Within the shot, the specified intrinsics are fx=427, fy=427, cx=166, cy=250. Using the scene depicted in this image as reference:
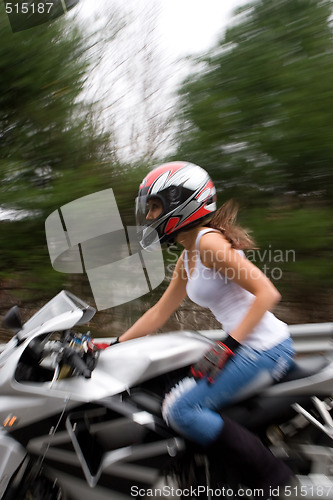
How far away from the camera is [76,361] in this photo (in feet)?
6.26

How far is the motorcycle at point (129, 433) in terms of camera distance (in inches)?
72.6

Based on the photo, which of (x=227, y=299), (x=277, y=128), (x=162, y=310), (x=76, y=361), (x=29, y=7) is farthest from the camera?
(x=29, y=7)

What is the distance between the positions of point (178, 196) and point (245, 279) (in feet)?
1.73

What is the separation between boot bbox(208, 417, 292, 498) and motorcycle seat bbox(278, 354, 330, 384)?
29 centimetres

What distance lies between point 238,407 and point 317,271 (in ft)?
6.96

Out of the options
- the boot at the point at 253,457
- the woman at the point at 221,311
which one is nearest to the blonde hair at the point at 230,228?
the woman at the point at 221,311

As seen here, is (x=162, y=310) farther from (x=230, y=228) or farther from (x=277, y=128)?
(x=277, y=128)

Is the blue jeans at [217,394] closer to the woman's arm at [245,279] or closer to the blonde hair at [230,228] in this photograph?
the woman's arm at [245,279]

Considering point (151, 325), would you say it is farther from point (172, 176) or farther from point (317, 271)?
point (317, 271)

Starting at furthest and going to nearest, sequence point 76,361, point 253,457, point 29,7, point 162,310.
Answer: point 29,7
point 162,310
point 76,361
point 253,457

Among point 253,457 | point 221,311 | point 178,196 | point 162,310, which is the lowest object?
point 253,457

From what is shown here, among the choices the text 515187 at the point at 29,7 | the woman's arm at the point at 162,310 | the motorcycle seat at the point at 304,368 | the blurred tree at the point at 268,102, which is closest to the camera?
the motorcycle seat at the point at 304,368

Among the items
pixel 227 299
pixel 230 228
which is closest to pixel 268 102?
pixel 230 228

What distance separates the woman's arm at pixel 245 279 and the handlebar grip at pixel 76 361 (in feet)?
2.16
